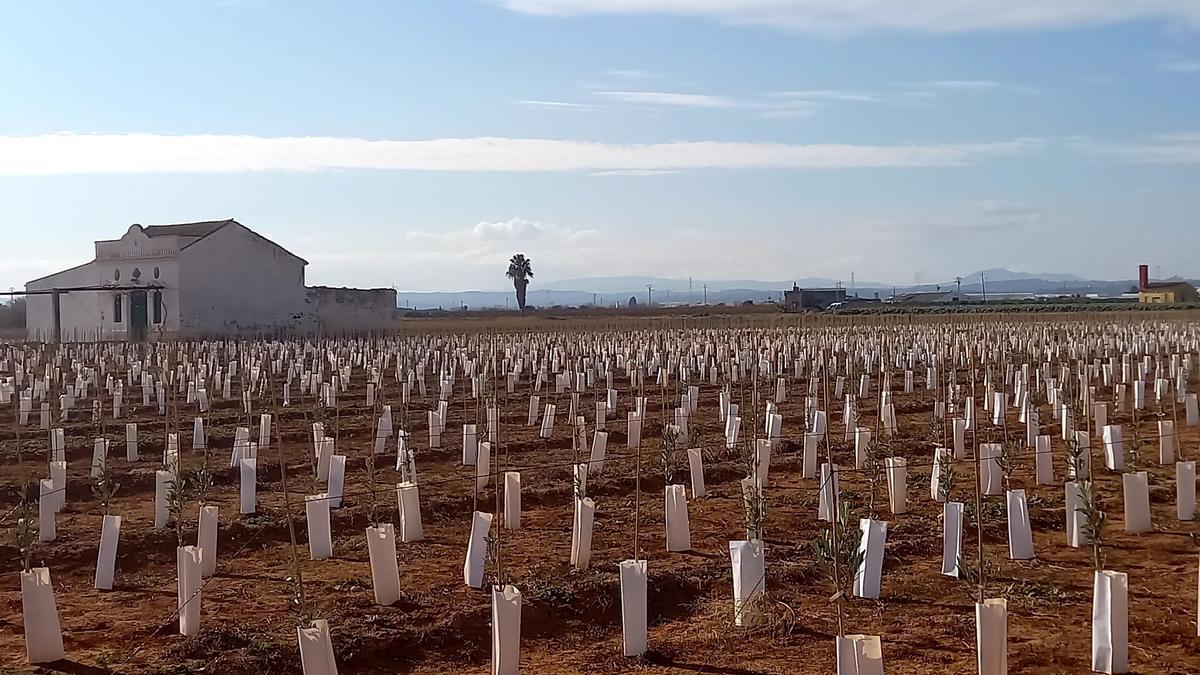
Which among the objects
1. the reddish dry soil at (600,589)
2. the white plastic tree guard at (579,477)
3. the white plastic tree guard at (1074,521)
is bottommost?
the reddish dry soil at (600,589)

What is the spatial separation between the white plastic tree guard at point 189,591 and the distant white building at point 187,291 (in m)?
28.1

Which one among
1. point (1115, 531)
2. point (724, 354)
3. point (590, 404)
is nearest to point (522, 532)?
point (1115, 531)

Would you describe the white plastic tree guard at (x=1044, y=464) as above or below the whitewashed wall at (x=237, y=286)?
below

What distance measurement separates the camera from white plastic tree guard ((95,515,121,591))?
27.1 feet

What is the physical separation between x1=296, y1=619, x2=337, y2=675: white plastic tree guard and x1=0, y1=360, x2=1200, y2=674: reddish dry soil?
89cm

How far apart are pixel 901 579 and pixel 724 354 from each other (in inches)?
755

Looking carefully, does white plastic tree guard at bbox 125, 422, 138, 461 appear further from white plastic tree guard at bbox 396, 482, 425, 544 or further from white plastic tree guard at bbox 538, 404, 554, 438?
white plastic tree guard at bbox 396, 482, 425, 544

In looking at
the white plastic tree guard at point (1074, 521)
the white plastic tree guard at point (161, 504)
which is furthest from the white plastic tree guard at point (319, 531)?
the white plastic tree guard at point (1074, 521)

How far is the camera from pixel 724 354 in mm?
27375

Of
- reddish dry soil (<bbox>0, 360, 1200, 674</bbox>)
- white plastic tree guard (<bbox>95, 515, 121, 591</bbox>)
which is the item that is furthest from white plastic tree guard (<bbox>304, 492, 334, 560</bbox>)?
white plastic tree guard (<bbox>95, 515, 121, 591</bbox>)

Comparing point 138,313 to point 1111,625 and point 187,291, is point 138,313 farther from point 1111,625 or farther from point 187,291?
→ point 1111,625

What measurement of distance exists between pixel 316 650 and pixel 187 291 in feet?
107

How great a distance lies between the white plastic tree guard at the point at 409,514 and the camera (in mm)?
9602

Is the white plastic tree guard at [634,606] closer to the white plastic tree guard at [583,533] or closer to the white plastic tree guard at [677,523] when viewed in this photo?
the white plastic tree guard at [583,533]
